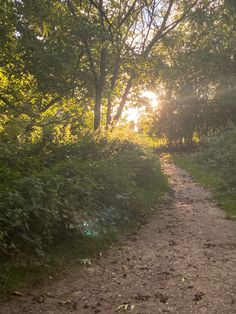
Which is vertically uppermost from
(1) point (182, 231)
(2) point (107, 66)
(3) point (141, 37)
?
(3) point (141, 37)

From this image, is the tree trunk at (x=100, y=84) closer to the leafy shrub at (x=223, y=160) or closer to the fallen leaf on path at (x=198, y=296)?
the leafy shrub at (x=223, y=160)

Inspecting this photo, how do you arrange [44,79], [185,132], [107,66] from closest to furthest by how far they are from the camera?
[44,79]
[107,66]
[185,132]

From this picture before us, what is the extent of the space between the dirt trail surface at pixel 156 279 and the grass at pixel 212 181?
1.82 m

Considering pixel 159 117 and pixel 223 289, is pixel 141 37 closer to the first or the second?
pixel 159 117

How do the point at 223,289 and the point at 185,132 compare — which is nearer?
the point at 223,289

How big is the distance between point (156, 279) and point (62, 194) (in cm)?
308

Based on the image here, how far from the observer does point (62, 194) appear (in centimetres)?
853

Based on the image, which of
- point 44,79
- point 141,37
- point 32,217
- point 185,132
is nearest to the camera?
point 32,217

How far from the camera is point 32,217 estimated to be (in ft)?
23.9

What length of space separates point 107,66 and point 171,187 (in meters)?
10.5

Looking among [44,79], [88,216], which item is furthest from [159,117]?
[88,216]

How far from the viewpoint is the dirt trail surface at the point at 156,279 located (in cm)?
559

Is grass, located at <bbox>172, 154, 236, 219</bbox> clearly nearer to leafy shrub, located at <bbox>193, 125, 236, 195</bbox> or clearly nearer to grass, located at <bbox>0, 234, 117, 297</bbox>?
leafy shrub, located at <bbox>193, 125, 236, 195</bbox>

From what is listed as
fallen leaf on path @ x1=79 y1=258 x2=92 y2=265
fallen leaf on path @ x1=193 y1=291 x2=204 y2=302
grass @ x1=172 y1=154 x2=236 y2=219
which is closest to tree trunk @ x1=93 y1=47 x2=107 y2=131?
grass @ x1=172 y1=154 x2=236 y2=219
